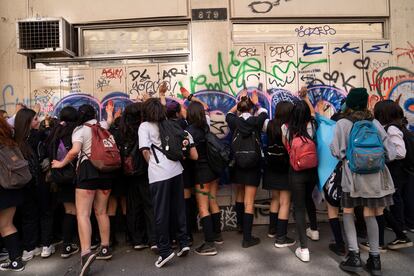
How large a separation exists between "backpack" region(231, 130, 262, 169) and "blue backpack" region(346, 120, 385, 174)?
1287 mm

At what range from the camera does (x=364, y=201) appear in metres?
3.77

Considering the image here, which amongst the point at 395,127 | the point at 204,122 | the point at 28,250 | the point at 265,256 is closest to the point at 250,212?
the point at 265,256

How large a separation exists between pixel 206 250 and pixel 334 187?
1805 millimetres

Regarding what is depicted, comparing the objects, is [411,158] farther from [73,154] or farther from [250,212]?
[73,154]

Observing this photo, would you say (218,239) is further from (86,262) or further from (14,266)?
(14,266)

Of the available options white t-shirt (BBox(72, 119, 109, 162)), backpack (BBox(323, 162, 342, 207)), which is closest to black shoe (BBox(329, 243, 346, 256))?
backpack (BBox(323, 162, 342, 207))

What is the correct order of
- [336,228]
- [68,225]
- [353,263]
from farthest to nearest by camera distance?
[68,225], [336,228], [353,263]

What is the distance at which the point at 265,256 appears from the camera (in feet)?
14.8

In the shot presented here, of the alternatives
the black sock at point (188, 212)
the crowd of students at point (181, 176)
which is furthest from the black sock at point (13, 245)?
the black sock at point (188, 212)

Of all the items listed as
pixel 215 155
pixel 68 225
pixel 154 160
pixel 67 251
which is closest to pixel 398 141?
pixel 215 155

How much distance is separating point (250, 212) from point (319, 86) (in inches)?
103

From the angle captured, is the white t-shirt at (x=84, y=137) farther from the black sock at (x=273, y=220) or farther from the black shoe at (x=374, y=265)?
the black shoe at (x=374, y=265)

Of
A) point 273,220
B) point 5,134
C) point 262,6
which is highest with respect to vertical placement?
point 262,6

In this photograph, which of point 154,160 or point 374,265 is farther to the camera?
point 154,160
